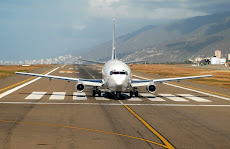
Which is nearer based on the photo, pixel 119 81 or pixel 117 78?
pixel 119 81

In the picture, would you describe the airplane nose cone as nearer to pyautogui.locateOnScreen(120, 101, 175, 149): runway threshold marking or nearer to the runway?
the runway

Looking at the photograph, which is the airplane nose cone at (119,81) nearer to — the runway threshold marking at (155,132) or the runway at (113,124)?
the runway at (113,124)


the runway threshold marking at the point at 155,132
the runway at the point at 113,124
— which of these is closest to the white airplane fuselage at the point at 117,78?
the runway at the point at 113,124

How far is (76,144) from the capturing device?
42.9ft

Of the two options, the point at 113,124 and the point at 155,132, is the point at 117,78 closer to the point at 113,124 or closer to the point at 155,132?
the point at 113,124

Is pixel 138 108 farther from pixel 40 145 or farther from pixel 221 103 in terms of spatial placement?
pixel 40 145

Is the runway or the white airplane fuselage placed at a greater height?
the white airplane fuselage

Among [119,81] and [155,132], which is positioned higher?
[119,81]

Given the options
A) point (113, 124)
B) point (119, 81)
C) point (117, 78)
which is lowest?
point (113, 124)

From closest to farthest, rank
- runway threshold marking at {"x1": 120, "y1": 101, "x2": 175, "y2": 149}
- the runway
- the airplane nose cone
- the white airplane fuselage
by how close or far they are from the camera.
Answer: runway threshold marking at {"x1": 120, "y1": 101, "x2": 175, "y2": 149} < the runway < the airplane nose cone < the white airplane fuselage

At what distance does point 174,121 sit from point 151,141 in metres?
5.38

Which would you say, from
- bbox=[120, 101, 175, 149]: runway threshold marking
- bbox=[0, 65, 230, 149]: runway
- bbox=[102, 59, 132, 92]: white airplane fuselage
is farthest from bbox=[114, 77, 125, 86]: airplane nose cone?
bbox=[120, 101, 175, 149]: runway threshold marking

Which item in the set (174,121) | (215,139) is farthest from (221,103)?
(215,139)

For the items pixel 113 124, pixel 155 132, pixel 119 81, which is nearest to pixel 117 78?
pixel 119 81
